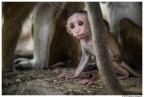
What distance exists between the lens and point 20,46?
14.1ft

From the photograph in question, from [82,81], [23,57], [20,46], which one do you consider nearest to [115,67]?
[82,81]

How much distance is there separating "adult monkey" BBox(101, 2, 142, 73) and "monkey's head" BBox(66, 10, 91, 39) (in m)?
0.40

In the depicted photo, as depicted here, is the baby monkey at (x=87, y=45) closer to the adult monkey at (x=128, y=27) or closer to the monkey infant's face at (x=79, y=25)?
the monkey infant's face at (x=79, y=25)

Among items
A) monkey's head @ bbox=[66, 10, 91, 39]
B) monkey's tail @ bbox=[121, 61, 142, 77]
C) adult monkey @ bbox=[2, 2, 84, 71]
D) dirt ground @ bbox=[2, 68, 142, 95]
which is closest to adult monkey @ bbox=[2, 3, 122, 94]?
adult monkey @ bbox=[2, 2, 84, 71]

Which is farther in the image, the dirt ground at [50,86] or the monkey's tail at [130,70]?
the monkey's tail at [130,70]

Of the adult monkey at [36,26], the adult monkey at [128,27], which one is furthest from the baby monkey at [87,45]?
the adult monkey at [36,26]

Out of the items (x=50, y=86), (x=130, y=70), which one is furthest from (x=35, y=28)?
(x=130, y=70)

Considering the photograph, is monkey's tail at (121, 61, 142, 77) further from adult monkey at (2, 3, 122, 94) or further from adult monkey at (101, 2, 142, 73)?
adult monkey at (2, 3, 122, 94)

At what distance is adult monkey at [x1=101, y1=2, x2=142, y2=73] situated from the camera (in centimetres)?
326

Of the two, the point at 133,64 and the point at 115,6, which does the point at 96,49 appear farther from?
the point at 115,6

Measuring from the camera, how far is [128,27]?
3.24m

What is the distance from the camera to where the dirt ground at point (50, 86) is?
9.71 ft

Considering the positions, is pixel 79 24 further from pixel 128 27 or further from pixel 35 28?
pixel 35 28

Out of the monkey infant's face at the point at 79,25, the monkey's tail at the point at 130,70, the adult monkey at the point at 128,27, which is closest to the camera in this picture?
the monkey infant's face at the point at 79,25
